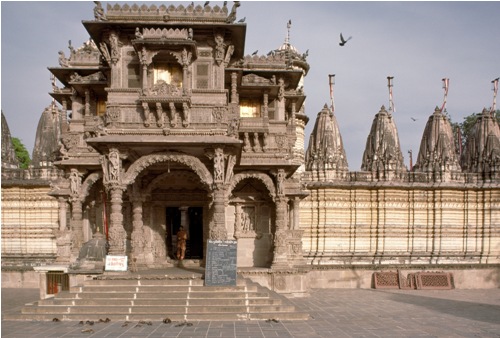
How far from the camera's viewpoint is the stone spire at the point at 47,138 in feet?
89.7

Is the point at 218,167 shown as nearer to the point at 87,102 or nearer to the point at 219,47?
the point at 219,47

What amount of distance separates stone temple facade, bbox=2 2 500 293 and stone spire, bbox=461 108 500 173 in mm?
108

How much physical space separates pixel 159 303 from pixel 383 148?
1792cm

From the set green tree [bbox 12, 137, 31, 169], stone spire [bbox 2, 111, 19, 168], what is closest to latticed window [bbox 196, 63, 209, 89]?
stone spire [bbox 2, 111, 19, 168]

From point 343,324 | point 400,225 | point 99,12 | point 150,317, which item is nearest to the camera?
point 150,317

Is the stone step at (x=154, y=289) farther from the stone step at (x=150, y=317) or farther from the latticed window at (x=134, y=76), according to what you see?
the latticed window at (x=134, y=76)

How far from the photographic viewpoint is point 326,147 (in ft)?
92.8

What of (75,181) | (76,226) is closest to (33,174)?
(75,181)

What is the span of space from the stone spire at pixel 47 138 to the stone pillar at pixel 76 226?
696 cm

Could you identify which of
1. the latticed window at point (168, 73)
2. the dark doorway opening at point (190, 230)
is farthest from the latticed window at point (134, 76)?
the dark doorway opening at point (190, 230)

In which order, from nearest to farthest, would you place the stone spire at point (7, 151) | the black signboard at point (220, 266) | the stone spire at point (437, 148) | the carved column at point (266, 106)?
the black signboard at point (220, 266) < the carved column at point (266, 106) < the stone spire at point (437, 148) < the stone spire at point (7, 151)

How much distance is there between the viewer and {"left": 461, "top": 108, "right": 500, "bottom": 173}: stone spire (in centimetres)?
2827

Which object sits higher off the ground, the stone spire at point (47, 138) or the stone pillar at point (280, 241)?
the stone spire at point (47, 138)

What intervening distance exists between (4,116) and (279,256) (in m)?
20.3
